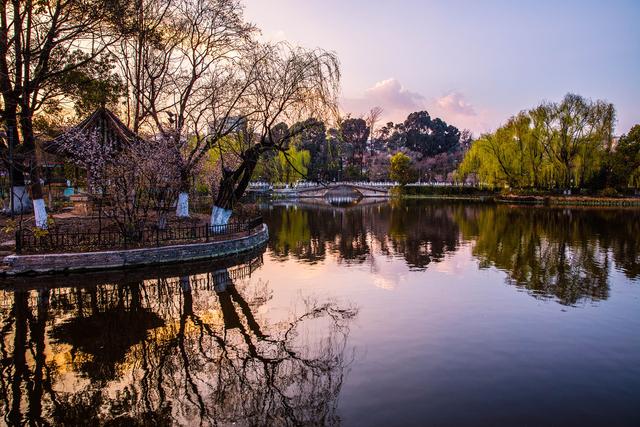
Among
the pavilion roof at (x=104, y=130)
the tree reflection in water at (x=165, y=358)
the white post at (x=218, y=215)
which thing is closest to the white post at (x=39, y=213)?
the pavilion roof at (x=104, y=130)

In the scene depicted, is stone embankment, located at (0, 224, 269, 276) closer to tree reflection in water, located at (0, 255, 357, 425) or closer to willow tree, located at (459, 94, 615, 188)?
tree reflection in water, located at (0, 255, 357, 425)

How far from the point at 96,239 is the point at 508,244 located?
20.7 m

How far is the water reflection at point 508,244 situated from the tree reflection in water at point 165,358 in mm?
8056

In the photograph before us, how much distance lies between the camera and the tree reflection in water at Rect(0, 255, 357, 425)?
716 cm

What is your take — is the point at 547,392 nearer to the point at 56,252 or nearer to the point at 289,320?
the point at 289,320

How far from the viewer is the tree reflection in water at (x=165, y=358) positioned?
716 centimetres

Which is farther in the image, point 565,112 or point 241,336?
point 565,112

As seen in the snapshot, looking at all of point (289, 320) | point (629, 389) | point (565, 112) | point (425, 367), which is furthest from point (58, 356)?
point (565, 112)

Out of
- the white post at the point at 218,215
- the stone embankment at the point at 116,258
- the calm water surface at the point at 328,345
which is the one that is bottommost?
the calm water surface at the point at 328,345

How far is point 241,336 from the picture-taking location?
413 inches

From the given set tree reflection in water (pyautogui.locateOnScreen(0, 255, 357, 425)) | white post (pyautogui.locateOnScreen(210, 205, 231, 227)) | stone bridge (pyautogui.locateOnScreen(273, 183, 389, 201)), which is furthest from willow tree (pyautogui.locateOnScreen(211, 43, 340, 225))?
stone bridge (pyautogui.locateOnScreen(273, 183, 389, 201))

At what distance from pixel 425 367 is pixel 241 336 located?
14.0ft

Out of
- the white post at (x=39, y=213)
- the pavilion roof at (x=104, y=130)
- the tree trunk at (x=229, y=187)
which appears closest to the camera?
the white post at (x=39, y=213)

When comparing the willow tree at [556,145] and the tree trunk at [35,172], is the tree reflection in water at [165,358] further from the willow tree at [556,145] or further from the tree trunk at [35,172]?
the willow tree at [556,145]
